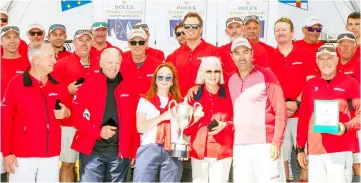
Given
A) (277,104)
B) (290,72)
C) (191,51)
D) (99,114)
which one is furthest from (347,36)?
(99,114)

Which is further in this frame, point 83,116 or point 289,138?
point 289,138

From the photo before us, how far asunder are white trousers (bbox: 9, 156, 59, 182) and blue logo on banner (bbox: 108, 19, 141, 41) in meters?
1.76

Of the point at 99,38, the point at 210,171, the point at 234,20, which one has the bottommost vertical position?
the point at 210,171

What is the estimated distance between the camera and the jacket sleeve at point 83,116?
6836 millimetres

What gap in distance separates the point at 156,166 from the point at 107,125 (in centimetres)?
71

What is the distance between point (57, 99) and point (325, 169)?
10.2 ft

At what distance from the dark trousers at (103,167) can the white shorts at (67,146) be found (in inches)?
19.6

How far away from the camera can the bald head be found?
270 inches

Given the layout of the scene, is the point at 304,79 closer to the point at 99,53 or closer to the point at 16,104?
the point at 99,53

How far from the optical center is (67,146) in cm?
733

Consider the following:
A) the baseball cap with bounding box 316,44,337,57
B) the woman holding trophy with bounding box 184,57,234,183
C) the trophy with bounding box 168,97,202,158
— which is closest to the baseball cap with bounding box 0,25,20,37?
the trophy with bounding box 168,97,202,158

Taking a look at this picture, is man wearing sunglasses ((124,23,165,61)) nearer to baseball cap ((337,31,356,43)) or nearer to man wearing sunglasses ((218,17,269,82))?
man wearing sunglasses ((218,17,269,82))

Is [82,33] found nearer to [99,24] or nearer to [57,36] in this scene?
[99,24]

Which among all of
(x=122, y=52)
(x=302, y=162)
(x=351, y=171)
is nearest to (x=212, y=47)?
(x=122, y=52)
